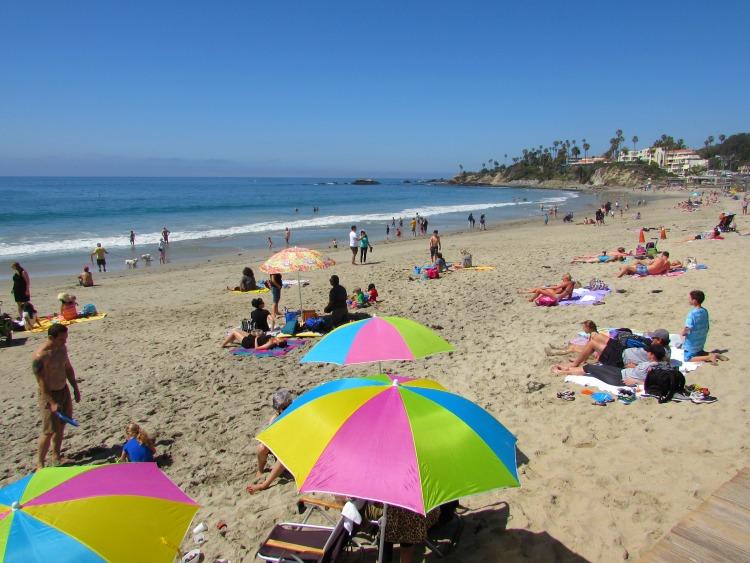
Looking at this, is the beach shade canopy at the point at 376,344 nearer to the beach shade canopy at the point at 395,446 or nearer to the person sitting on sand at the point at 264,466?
the person sitting on sand at the point at 264,466

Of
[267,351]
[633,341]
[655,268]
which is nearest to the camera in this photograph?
[633,341]

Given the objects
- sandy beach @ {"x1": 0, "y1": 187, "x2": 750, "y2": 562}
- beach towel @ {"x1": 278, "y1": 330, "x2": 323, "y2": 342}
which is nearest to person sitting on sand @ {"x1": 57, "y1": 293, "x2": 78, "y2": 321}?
sandy beach @ {"x1": 0, "y1": 187, "x2": 750, "y2": 562}

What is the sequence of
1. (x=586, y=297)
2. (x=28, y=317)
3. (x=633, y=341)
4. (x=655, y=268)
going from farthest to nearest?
(x=655, y=268)
(x=28, y=317)
(x=586, y=297)
(x=633, y=341)

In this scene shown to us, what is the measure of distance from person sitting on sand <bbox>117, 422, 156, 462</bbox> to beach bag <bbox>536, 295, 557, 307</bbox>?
866cm

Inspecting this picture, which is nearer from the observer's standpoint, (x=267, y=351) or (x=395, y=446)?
(x=395, y=446)

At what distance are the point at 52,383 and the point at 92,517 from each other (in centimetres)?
401

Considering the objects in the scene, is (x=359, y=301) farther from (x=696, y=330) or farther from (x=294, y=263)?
(x=696, y=330)

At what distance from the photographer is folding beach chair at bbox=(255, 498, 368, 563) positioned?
3504 millimetres

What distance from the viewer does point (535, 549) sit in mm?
3869

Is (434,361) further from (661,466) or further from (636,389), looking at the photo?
(661,466)

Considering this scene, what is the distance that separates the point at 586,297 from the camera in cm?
1107

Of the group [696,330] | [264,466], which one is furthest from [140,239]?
[696,330]

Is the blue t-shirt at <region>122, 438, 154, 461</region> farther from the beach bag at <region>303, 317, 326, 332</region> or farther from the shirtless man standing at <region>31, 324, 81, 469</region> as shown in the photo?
the beach bag at <region>303, 317, 326, 332</region>

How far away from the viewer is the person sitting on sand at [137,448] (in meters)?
5.27
